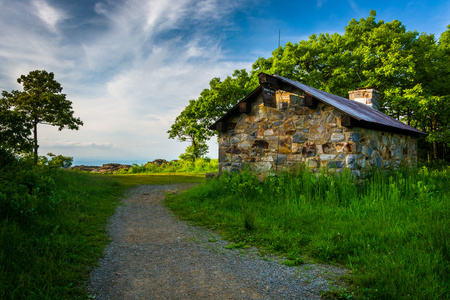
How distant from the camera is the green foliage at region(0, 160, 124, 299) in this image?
11.1 feet

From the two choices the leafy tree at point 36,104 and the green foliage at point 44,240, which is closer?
the green foliage at point 44,240

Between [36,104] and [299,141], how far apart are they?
66.6 feet

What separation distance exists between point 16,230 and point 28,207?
681 millimetres

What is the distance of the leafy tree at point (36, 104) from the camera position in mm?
19875

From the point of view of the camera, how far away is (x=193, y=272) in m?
4.09

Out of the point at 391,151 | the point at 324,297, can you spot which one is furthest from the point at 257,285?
the point at 391,151

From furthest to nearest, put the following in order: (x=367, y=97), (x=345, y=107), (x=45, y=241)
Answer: (x=367, y=97), (x=345, y=107), (x=45, y=241)

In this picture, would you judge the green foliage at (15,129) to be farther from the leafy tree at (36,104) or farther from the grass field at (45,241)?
the grass field at (45,241)

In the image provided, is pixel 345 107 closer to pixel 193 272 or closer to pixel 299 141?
pixel 299 141

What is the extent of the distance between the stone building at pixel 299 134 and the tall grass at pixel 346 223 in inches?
28.5

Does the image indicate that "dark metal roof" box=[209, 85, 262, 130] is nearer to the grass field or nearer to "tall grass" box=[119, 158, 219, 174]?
the grass field

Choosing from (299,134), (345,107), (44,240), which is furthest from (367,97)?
(44,240)

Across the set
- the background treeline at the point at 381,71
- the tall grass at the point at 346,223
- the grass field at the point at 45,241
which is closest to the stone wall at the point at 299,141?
the tall grass at the point at 346,223

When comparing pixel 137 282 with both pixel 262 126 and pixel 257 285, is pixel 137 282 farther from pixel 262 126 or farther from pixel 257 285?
pixel 262 126
